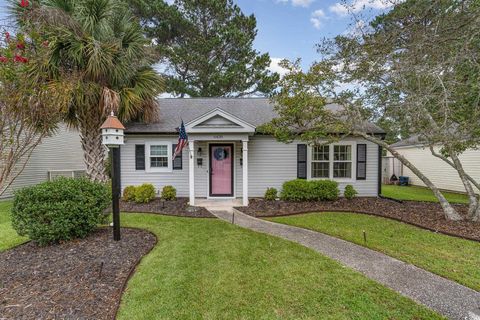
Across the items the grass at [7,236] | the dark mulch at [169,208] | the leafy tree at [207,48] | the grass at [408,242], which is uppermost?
the leafy tree at [207,48]

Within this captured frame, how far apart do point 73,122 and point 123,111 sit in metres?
1.60

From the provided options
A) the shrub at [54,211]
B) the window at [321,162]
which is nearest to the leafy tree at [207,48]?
the window at [321,162]

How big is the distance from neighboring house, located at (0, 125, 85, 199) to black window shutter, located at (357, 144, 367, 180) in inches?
480

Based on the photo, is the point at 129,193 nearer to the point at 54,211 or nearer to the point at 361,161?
the point at 54,211

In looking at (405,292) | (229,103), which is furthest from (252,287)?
(229,103)

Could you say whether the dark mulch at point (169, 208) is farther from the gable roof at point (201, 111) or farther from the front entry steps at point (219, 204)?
the gable roof at point (201, 111)

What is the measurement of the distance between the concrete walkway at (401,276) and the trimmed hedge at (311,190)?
3.09 m

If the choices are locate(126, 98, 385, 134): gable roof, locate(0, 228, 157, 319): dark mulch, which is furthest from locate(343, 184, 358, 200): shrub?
locate(0, 228, 157, 319): dark mulch

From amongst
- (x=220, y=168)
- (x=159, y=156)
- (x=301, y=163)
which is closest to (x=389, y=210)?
(x=301, y=163)

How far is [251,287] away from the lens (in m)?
3.47

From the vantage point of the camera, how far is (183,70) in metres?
18.7

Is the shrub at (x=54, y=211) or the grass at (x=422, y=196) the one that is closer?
the shrub at (x=54, y=211)

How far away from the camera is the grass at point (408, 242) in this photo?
3971mm

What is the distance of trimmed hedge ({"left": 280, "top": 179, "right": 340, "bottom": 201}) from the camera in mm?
8859
